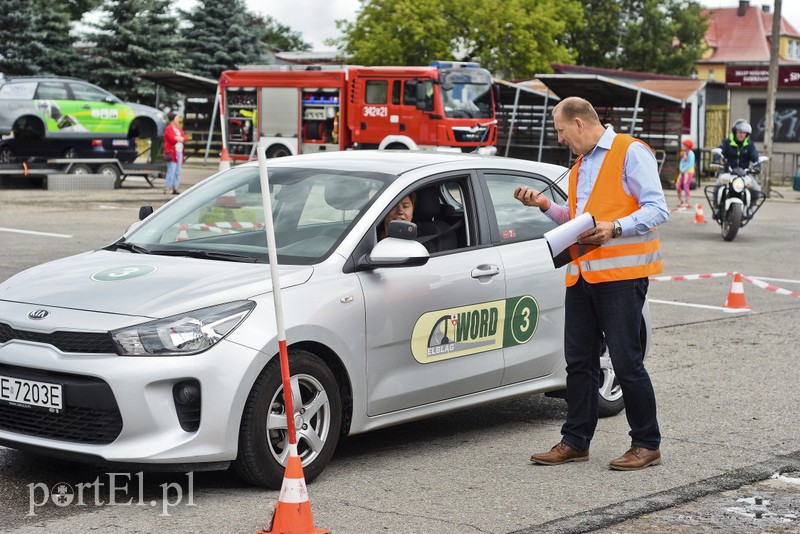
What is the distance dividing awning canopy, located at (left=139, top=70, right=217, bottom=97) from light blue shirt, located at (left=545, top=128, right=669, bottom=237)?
3355cm

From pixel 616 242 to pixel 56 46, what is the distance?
149 feet

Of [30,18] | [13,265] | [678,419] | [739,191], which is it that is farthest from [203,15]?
[678,419]

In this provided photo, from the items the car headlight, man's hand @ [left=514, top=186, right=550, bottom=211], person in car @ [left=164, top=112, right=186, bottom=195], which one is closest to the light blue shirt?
man's hand @ [left=514, top=186, right=550, bottom=211]

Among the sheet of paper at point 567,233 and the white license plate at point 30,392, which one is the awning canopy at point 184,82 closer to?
the sheet of paper at point 567,233

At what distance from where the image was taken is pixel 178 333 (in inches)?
201

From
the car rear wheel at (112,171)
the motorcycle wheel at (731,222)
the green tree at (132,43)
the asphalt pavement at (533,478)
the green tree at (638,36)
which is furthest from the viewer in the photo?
the green tree at (638,36)

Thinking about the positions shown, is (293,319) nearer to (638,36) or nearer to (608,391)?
(608,391)

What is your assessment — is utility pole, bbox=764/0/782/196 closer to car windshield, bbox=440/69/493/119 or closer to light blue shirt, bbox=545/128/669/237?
car windshield, bbox=440/69/493/119

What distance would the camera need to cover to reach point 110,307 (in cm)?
523

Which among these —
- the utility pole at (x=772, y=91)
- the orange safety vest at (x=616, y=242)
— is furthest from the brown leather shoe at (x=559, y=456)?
the utility pole at (x=772, y=91)

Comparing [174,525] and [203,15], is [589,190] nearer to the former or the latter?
[174,525]

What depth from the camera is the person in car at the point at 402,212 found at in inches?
245

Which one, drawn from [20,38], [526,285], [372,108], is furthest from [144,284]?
[20,38]

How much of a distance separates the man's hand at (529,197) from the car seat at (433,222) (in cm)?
70
